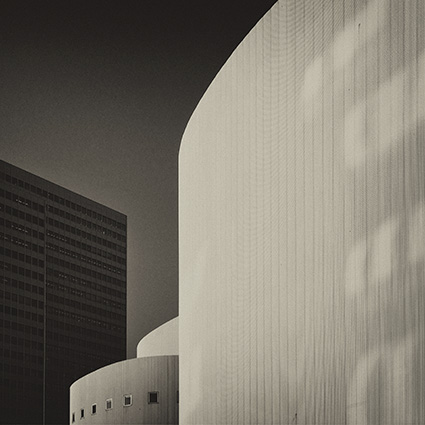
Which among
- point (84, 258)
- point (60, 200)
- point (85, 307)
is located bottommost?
point (85, 307)

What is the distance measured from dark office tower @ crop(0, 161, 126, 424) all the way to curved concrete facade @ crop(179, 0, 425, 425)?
112521mm

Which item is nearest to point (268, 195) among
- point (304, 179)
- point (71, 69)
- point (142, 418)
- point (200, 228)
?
point (304, 179)

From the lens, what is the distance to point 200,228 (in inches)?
725

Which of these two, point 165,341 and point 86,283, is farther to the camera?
point 86,283

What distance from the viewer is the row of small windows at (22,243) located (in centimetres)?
13125

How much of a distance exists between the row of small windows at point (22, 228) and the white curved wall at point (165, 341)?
8894 cm

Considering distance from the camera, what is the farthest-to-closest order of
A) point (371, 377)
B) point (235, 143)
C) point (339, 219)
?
point (235, 143) → point (339, 219) → point (371, 377)

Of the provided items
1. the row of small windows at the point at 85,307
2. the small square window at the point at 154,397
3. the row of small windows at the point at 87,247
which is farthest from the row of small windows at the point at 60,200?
the small square window at the point at 154,397

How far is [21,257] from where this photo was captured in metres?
134

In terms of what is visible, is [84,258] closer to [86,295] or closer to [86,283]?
[86,283]

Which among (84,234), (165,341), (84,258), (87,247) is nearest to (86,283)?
(84,258)

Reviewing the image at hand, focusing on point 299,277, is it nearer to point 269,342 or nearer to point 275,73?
point 269,342

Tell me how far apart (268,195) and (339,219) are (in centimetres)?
240

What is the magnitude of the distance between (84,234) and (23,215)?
16.9m
